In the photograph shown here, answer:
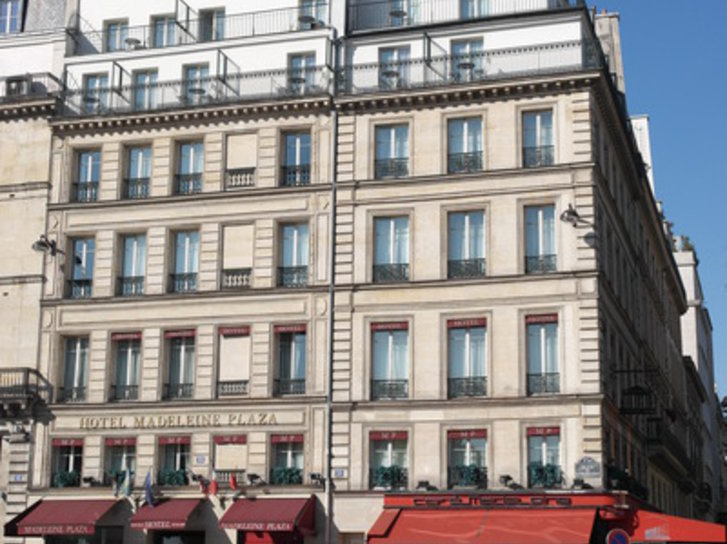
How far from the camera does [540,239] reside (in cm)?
3631

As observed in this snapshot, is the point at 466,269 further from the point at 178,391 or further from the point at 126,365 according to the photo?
the point at 126,365

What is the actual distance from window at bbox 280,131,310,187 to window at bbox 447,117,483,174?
14.9 feet

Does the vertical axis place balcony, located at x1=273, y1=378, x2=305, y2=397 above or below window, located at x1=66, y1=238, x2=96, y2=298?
below

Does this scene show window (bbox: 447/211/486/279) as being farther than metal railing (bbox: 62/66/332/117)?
No

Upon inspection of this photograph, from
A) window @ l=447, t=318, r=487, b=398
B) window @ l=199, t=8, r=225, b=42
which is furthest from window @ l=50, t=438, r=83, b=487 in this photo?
window @ l=199, t=8, r=225, b=42

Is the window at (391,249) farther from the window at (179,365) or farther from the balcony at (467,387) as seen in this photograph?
the window at (179,365)

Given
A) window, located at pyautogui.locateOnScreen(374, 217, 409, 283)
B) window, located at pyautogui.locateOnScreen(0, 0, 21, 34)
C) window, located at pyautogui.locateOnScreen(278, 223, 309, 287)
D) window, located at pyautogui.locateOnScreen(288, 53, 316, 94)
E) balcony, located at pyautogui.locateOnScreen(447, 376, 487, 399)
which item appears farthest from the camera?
window, located at pyautogui.locateOnScreen(0, 0, 21, 34)

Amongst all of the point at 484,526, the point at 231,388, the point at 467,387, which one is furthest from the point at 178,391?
the point at 484,526

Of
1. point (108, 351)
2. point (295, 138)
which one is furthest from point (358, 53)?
point (108, 351)

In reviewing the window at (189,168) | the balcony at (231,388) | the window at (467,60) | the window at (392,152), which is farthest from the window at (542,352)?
the window at (189,168)

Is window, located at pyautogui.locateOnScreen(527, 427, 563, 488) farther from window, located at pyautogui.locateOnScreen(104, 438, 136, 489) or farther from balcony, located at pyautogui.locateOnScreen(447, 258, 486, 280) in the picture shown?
window, located at pyautogui.locateOnScreen(104, 438, 136, 489)

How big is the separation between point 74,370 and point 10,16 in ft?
44.5

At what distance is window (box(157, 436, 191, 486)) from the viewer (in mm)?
37781

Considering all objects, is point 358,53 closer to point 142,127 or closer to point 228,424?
point 142,127
